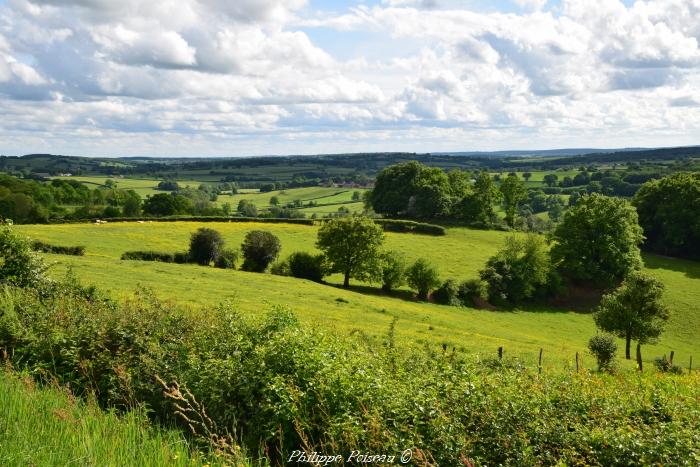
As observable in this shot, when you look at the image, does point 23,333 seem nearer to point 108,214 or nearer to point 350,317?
point 350,317

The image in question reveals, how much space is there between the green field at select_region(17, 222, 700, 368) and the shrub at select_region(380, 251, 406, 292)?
137 centimetres

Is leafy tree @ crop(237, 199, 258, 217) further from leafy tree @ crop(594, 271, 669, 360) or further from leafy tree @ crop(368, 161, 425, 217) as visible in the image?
leafy tree @ crop(594, 271, 669, 360)

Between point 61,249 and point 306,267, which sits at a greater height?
point 61,249

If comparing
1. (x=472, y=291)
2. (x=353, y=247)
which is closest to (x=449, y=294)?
(x=472, y=291)

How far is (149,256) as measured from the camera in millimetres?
53281

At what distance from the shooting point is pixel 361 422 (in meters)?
8.67

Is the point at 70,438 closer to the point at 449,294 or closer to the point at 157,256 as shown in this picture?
the point at 157,256

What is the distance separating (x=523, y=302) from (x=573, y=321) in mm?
6606

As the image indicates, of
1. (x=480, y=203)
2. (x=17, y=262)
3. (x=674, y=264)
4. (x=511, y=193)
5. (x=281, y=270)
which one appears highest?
(x=17, y=262)

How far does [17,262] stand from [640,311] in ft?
123

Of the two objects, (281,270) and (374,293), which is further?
(281,270)

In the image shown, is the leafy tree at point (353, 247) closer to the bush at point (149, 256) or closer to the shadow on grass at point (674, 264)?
the bush at point (149, 256)

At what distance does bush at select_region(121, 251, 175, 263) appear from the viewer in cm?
5197

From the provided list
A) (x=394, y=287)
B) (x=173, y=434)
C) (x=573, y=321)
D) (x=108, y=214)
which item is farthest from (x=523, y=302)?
(x=108, y=214)
